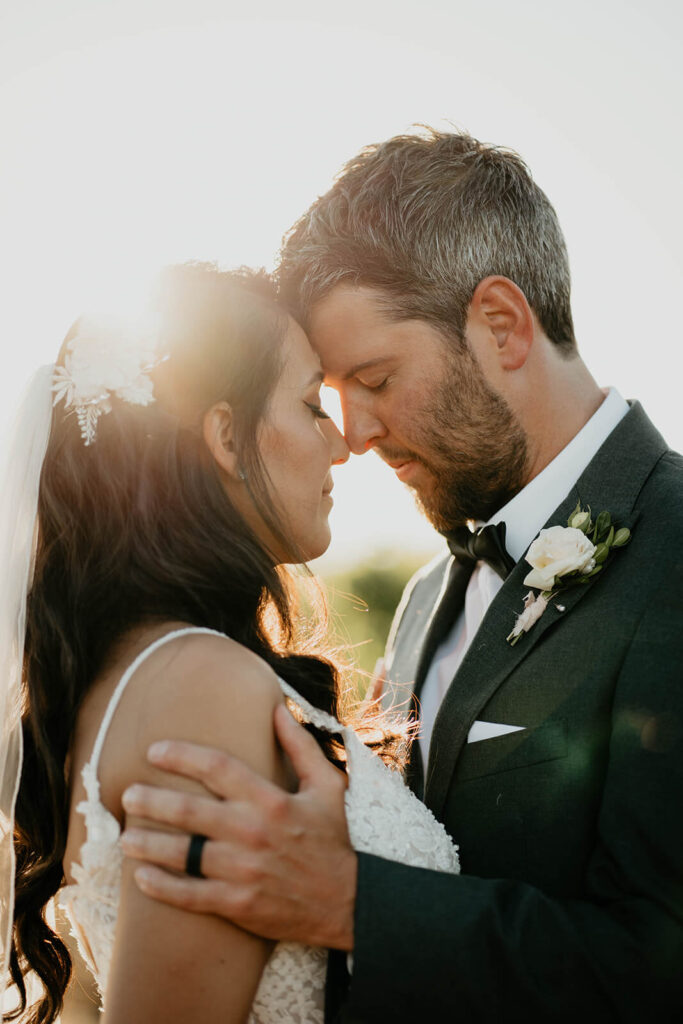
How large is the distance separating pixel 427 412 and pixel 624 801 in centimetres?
173

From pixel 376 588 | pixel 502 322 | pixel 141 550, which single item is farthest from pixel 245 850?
pixel 376 588

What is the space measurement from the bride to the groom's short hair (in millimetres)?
520

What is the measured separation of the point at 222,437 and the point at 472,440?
3.78 feet

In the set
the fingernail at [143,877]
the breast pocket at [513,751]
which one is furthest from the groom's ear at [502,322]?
the fingernail at [143,877]

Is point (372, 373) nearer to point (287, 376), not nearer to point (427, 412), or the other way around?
point (427, 412)

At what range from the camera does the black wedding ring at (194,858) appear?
1.72 metres

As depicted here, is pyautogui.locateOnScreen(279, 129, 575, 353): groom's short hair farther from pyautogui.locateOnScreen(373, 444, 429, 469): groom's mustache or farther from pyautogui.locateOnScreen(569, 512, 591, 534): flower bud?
pyautogui.locateOnScreen(569, 512, 591, 534): flower bud

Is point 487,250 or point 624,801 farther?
point 487,250

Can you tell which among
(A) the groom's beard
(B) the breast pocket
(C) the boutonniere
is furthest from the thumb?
(A) the groom's beard

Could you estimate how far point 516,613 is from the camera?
255 cm

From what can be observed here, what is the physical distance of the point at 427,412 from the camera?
3250 mm

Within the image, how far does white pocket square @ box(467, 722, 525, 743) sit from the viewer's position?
2334mm

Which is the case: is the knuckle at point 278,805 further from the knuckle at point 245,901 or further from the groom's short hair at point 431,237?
the groom's short hair at point 431,237

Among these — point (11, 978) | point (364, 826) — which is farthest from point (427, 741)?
point (11, 978)
